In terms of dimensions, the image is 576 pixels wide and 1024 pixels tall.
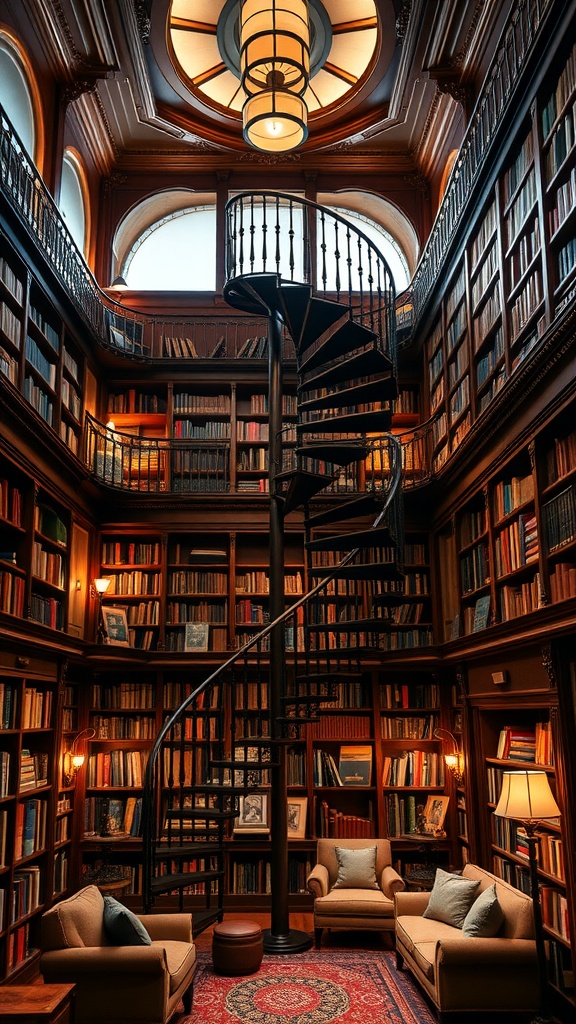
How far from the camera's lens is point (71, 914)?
4156mm

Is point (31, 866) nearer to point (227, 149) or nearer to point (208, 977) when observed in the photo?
point (208, 977)

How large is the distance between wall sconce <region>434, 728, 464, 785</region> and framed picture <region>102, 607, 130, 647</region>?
3.00 m

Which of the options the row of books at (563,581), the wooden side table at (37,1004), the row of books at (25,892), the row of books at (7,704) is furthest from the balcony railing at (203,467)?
the wooden side table at (37,1004)

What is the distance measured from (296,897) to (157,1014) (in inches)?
135

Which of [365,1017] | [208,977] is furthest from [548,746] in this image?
[208,977]

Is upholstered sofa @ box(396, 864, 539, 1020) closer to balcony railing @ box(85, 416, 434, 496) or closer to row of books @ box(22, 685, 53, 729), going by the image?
row of books @ box(22, 685, 53, 729)

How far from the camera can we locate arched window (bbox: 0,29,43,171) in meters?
6.80

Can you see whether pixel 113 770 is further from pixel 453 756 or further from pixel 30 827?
pixel 453 756

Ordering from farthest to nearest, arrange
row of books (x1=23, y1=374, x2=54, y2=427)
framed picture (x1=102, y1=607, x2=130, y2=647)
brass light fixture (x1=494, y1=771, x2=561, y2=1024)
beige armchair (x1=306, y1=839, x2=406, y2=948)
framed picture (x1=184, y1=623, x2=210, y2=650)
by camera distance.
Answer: framed picture (x1=184, y1=623, x2=210, y2=650) < framed picture (x1=102, y1=607, x2=130, y2=647) < row of books (x1=23, y1=374, x2=54, y2=427) < beige armchair (x1=306, y1=839, x2=406, y2=948) < brass light fixture (x1=494, y1=771, x2=561, y2=1024)

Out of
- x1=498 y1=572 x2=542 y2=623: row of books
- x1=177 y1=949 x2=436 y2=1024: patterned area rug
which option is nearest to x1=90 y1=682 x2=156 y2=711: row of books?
x1=177 y1=949 x2=436 y2=1024: patterned area rug

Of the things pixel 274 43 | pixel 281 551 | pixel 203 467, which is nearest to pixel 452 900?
pixel 281 551

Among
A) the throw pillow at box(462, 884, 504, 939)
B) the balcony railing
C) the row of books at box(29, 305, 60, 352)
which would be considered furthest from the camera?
the balcony railing

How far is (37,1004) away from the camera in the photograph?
11.2 feet

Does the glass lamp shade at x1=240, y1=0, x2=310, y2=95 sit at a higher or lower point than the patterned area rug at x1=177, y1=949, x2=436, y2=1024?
higher
